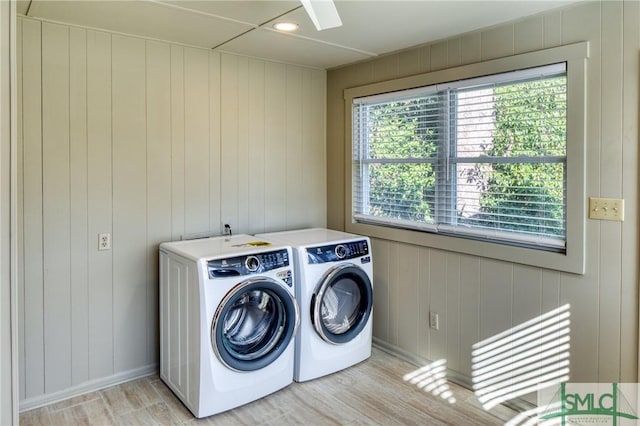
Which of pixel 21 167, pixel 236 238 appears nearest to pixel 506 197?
pixel 236 238

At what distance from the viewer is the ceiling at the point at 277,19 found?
2.32 meters

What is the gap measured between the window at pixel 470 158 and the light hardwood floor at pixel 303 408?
1.05 m

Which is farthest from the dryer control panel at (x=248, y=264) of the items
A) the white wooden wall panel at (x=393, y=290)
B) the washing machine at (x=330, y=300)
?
the white wooden wall panel at (x=393, y=290)

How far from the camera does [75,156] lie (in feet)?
8.92

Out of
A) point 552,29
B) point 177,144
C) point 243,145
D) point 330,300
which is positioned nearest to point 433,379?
point 330,300

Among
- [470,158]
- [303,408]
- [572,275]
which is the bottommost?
[303,408]

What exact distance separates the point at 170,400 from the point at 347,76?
269 cm

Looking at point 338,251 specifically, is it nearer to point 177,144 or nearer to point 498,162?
point 498,162

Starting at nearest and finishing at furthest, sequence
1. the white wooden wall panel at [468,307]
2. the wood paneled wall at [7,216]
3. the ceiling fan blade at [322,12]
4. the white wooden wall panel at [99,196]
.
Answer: the wood paneled wall at [7,216], the ceiling fan blade at [322,12], the white wooden wall panel at [99,196], the white wooden wall panel at [468,307]

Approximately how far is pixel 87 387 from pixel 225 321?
3.46 feet

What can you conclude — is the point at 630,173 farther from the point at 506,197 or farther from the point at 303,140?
the point at 303,140

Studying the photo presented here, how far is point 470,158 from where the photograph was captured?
288 centimetres

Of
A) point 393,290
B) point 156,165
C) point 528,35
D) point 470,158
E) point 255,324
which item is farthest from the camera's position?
point 393,290

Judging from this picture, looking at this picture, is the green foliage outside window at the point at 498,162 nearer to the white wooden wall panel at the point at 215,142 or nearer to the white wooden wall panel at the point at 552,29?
the white wooden wall panel at the point at 552,29
